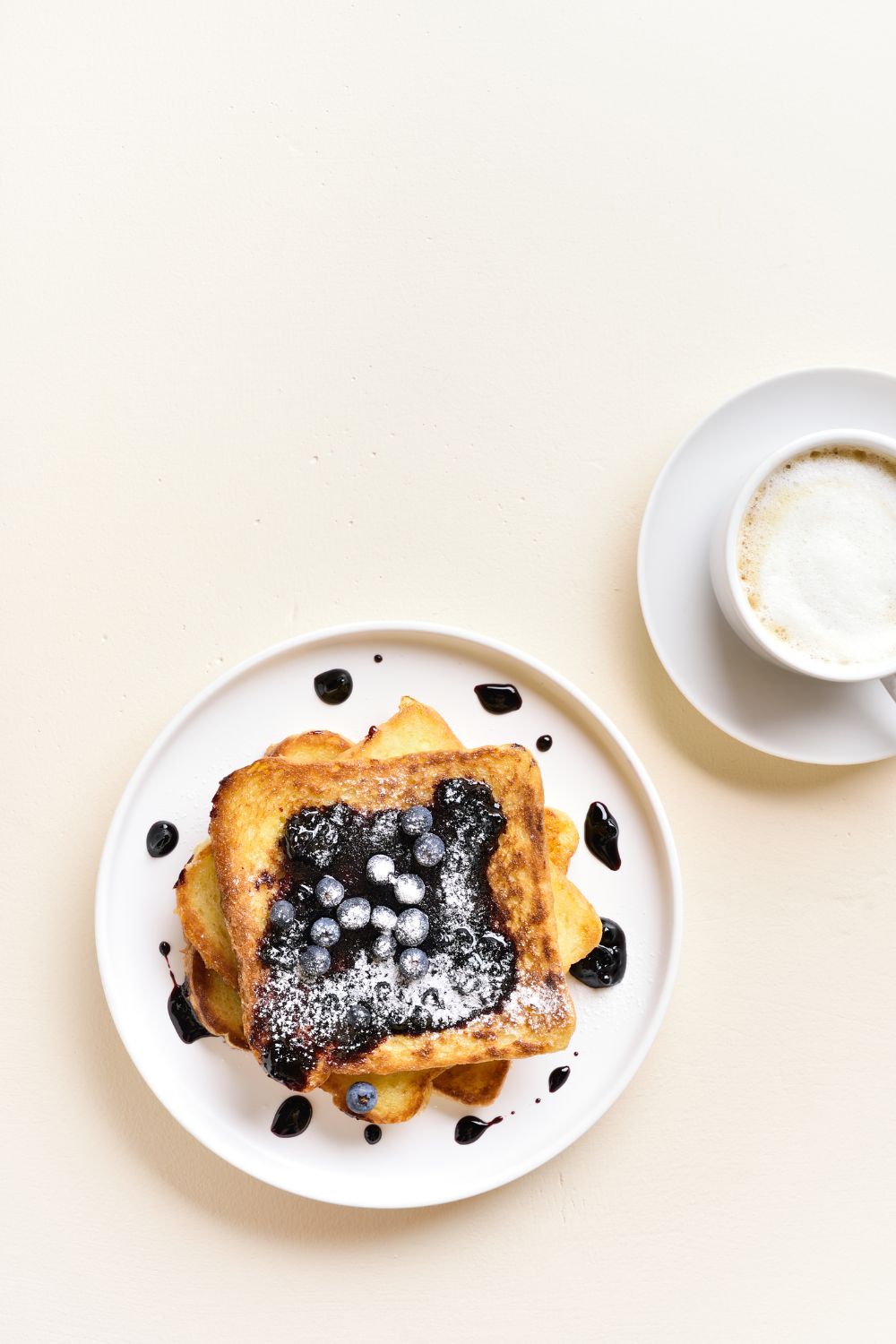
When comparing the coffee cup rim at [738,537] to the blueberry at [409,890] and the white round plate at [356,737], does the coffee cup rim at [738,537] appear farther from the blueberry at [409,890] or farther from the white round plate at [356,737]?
the blueberry at [409,890]

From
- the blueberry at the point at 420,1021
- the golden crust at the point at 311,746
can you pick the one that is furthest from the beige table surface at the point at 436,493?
the blueberry at the point at 420,1021

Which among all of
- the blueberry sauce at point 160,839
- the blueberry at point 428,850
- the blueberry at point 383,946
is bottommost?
the blueberry at point 383,946

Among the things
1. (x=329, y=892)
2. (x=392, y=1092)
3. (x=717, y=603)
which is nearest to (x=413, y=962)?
(x=329, y=892)

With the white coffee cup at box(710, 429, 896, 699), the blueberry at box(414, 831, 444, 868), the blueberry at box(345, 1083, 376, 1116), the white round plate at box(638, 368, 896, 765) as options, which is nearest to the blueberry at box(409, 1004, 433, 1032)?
the blueberry at box(345, 1083, 376, 1116)

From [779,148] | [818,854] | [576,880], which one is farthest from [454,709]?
[779,148]

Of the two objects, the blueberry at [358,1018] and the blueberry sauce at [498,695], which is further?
the blueberry sauce at [498,695]

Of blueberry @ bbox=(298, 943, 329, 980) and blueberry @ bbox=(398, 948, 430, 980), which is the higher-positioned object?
blueberry @ bbox=(298, 943, 329, 980)

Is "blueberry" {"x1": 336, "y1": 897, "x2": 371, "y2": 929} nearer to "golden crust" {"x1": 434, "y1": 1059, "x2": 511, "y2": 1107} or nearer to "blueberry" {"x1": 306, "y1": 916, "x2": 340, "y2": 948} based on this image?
"blueberry" {"x1": 306, "y1": 916, "x2": 340, "y2": 948}
